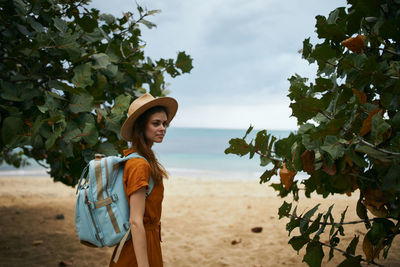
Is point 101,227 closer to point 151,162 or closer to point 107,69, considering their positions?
point 151,162

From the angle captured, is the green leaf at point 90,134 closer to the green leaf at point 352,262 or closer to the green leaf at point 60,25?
the green leaf at point 60,25

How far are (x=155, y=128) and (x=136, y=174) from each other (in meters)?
0.39

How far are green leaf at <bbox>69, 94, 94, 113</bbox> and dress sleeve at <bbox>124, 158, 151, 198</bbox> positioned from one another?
831mm

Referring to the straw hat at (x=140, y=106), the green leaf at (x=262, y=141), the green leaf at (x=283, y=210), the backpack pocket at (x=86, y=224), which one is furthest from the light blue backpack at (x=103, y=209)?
A: the green leaf at (x=283, y=210)

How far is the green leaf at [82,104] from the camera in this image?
8.31 ft

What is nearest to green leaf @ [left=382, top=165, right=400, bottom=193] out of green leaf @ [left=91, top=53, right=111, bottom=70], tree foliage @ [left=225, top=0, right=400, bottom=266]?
tree foliage @ [left=225, top=0, right=400, bottom=266]

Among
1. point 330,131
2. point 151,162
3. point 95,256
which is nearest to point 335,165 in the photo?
point 330,131

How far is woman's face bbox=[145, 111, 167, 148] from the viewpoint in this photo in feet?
6.91

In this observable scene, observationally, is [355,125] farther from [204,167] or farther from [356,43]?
[204,167]

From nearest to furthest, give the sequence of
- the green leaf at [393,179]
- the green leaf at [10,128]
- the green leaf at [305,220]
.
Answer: the green leaf at [393,179]
the green leaf at [305,220]
the green leaf at [10,128]

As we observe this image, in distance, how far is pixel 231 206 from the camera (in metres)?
7.39

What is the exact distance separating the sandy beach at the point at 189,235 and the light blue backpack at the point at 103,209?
258cm

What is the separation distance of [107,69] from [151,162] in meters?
1.31

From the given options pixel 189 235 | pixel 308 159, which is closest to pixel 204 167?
pixel 189 235
